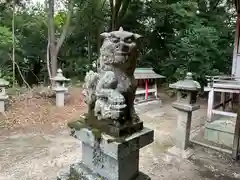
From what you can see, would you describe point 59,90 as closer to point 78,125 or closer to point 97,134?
point 78,125

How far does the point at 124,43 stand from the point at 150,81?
20.8ft

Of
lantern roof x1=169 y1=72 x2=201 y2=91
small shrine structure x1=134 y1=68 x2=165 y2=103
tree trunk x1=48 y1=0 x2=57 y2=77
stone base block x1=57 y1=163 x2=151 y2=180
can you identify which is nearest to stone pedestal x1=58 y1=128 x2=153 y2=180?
stone base block x1=57 y1=163 x2=151 y2=180

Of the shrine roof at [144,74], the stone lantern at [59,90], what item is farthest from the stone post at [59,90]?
the shrine roof at [144,74]

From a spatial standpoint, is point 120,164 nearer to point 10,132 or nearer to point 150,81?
point 10,132

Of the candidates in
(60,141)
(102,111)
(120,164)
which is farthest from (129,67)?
(60,141)

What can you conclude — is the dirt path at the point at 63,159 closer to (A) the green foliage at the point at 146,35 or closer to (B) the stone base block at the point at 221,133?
(B) the stone base block at the point at 221,133

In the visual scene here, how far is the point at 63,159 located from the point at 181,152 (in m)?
2.10

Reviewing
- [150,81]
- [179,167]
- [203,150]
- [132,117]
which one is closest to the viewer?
[132,117]

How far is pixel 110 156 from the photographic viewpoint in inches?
59.8

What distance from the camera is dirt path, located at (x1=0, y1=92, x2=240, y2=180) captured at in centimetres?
304

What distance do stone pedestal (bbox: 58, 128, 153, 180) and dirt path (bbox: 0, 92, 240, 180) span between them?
1.46 m

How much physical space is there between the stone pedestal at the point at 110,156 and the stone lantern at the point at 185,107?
7.22 ft

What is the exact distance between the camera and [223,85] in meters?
4.50

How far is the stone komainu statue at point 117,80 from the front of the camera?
57.3 inches
